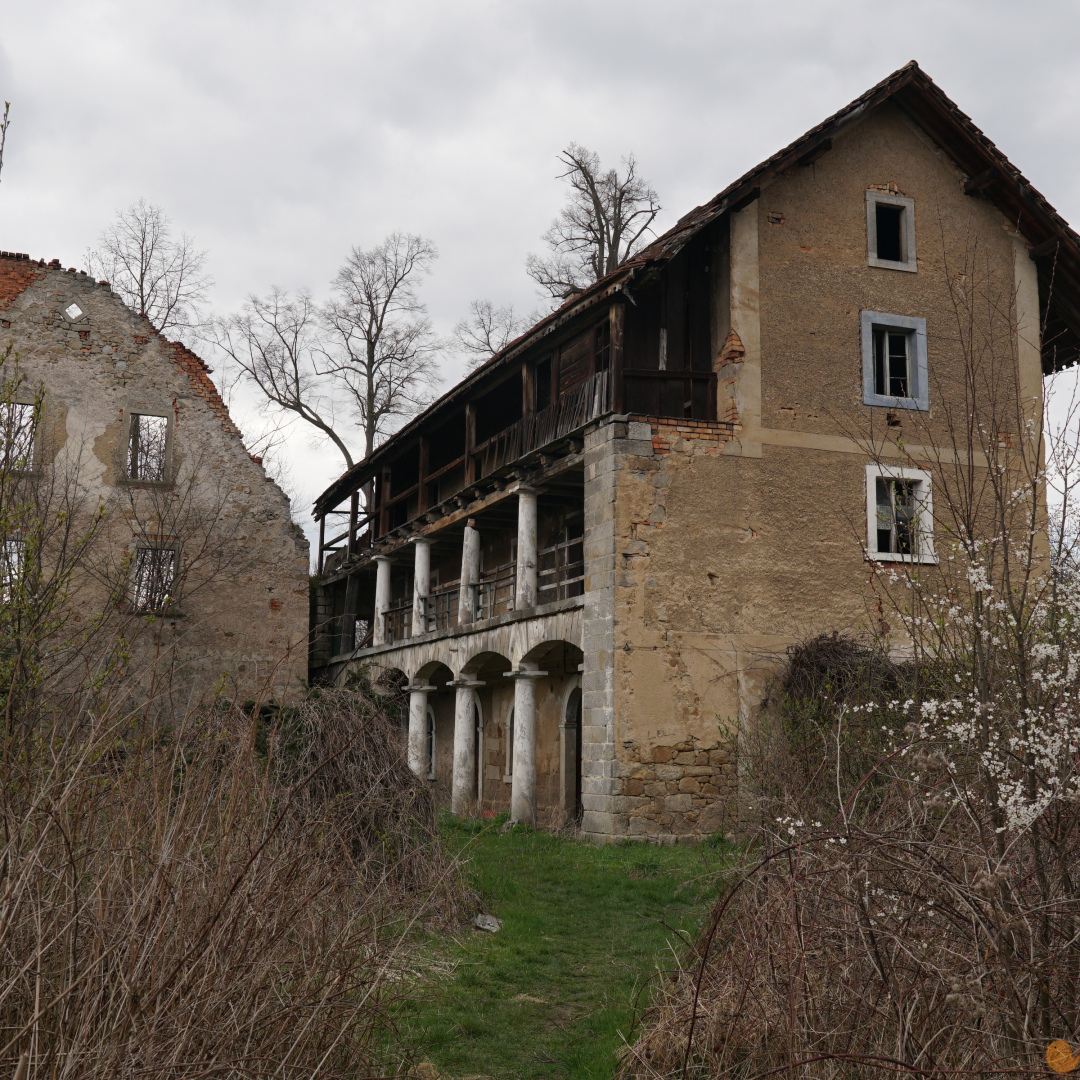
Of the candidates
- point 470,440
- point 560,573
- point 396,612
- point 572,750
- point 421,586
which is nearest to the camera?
point 572,750

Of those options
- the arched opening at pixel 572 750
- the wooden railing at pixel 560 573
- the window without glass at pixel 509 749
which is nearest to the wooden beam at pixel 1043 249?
the wooden railing at pixel 560 573

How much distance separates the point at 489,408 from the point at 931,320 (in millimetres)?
8630

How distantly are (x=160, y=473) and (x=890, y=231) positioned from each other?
12.8m

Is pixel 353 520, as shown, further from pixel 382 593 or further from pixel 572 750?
pixel 572 750

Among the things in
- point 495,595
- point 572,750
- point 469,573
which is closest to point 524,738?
point 572,750

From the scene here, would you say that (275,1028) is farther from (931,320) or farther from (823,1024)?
(931,320)

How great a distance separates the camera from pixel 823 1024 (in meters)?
4.15

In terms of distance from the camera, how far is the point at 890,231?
57.5 feet

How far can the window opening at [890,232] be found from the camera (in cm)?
1723

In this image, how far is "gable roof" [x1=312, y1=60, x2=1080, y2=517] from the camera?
50.9 ft

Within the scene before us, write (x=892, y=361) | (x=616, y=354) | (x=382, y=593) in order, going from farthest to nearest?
(x=382, y=593) → (x=892, y=361) → (x=616, y=354)

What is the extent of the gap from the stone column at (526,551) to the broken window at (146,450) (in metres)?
7.16

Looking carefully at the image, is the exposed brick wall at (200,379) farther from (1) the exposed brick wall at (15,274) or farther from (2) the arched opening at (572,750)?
(2) the arched opening at (572,750)

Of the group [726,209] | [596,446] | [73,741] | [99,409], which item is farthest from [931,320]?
[73,741]
